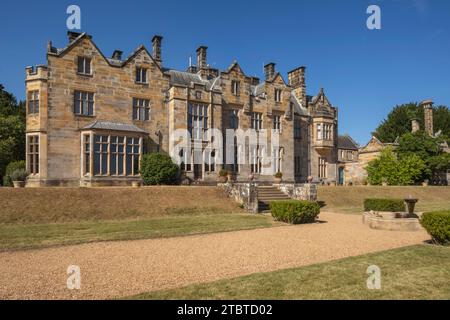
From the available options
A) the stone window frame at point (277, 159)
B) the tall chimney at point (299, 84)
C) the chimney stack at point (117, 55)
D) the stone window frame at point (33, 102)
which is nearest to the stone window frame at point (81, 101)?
the stone window frame at point (33, 102)

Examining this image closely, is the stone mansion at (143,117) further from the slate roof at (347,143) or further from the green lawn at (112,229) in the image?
the slate roof at (347,143)

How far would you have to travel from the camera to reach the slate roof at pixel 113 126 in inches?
970

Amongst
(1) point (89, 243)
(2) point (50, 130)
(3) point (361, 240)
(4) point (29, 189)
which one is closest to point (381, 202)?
(3) point (361, 240)

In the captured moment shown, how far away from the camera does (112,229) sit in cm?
1380

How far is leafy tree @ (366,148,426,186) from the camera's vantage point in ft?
123

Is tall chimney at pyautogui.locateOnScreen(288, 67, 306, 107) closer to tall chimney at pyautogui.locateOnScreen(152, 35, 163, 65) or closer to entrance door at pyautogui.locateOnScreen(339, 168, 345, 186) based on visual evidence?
entrance door at pyautogui.locateOnScreen(339, 168, 345, 186)

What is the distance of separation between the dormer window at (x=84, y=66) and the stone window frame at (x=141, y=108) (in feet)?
13.5

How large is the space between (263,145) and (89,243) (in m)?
24.6

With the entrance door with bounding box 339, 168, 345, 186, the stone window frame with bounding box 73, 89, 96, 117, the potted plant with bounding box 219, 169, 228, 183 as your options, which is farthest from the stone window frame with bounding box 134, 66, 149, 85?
the entrance door with bounding box 339, 168, 345, 186

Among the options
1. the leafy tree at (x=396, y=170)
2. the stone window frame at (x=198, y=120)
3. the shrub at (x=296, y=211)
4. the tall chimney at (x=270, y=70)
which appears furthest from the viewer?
the leafy tree at (x=396, y=170)

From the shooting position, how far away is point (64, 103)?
24.8m

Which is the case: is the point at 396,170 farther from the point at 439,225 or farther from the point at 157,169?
the point at 439,225
